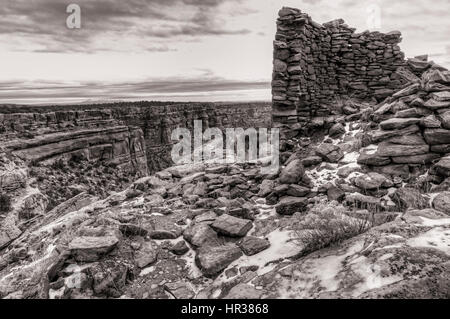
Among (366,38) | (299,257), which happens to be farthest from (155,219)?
(366,38)

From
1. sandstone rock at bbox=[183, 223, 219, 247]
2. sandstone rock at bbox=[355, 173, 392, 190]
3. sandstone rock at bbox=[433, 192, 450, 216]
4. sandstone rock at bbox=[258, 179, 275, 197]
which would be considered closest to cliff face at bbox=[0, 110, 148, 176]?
sandstone rock at bbox=[258, 179, 275, 197]

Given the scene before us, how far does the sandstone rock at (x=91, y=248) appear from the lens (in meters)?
4.28

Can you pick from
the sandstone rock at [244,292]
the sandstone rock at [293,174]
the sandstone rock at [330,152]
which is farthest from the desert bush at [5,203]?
the sandstone rock at [244,292]

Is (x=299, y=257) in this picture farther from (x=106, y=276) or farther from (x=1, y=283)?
(x=1, y=283)

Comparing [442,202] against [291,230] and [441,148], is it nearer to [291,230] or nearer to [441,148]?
[441,148]

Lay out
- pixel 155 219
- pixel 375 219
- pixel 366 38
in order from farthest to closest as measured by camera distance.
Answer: pixel 366 38 → pixel 155 219 → pixel 375 219

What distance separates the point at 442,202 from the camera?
15.1 feet

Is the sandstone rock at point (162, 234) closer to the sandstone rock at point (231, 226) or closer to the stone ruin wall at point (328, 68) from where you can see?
the sandstone rock at point (231, 226)

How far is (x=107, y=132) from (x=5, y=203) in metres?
32.9

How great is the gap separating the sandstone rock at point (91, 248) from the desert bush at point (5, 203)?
988 inches

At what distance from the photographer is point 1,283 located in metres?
4.87

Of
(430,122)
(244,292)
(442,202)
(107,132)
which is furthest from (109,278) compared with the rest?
(107,132)

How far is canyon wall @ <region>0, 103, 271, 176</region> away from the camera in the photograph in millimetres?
38906
